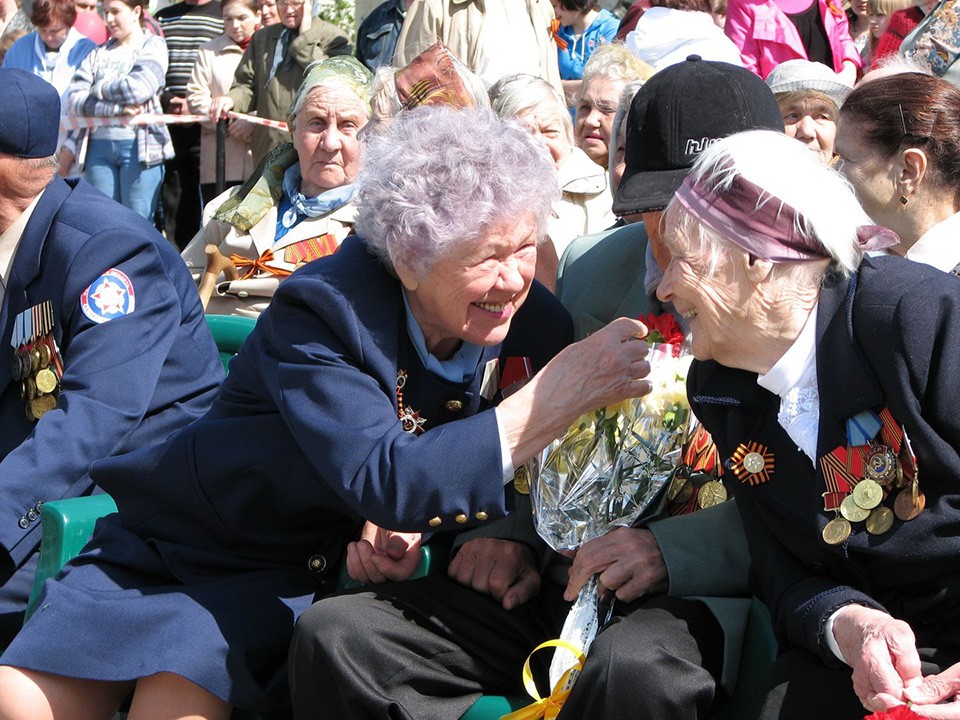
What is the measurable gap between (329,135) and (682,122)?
8.56 ft

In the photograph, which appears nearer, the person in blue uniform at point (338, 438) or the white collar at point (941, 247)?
the person in blue uniform at point (338, 438)

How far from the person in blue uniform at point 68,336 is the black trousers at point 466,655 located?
3.55 feet

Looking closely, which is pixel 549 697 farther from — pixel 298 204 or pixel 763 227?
pixel 298 204

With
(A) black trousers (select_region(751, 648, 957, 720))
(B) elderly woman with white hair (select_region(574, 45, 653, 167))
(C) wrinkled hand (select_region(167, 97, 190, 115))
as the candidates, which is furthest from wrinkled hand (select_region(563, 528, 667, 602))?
(C) wrinkled hand (select_region(167, 97, 190, 115))

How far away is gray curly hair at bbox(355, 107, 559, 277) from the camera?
2.81 metres

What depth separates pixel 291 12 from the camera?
773 cm

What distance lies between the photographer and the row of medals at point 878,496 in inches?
93.8

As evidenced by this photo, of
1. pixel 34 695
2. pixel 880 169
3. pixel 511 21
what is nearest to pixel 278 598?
pixel 34 695

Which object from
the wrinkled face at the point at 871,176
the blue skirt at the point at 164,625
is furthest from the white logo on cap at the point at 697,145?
the blue skirt at the point at 164,625

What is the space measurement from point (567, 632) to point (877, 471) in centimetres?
75

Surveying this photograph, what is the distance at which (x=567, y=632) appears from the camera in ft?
9.04

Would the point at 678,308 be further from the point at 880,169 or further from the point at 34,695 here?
the point at 34,695

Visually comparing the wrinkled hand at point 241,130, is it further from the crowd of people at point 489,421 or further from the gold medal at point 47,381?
the gold medal at point 47,381

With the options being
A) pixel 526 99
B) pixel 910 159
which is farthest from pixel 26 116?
pixel 910 159
